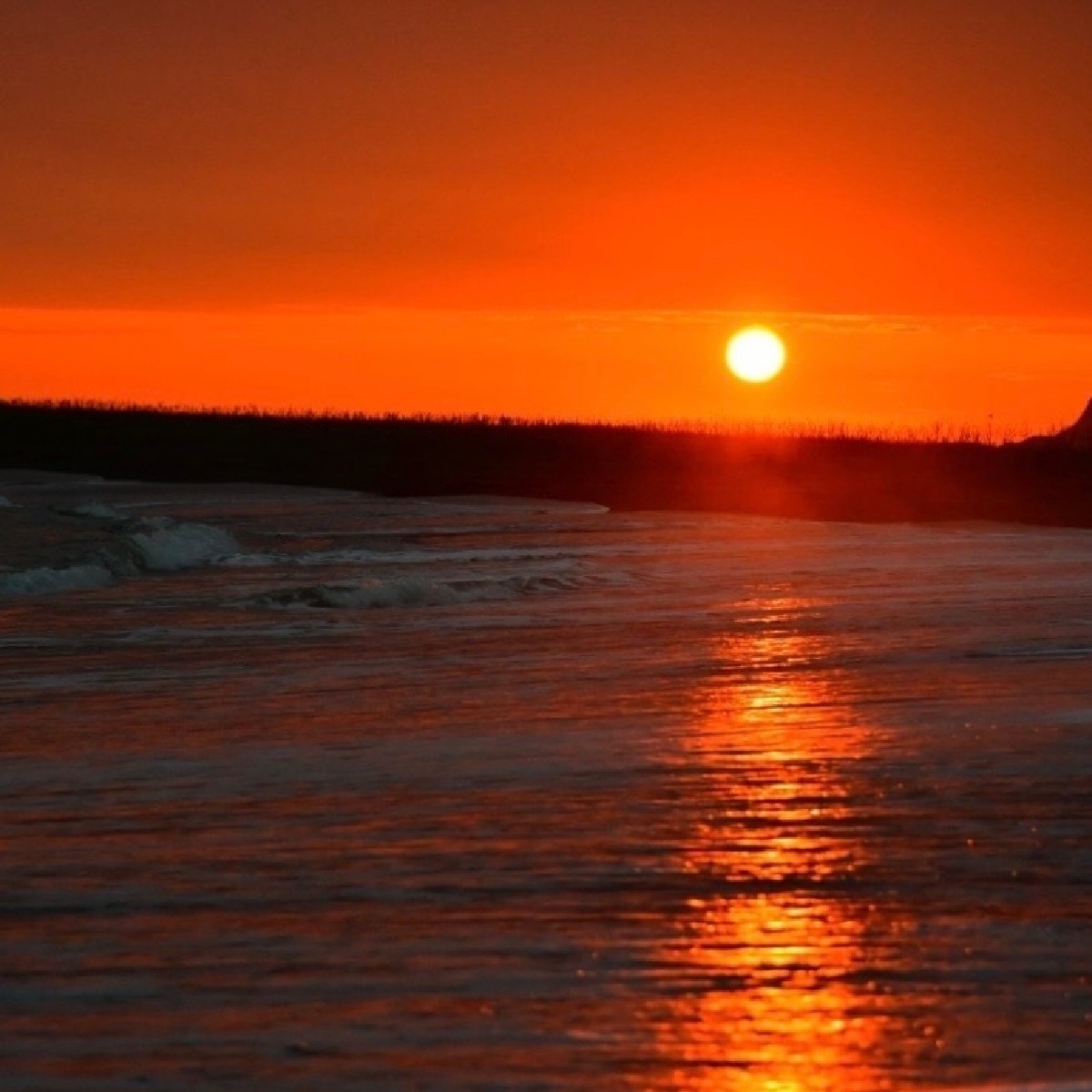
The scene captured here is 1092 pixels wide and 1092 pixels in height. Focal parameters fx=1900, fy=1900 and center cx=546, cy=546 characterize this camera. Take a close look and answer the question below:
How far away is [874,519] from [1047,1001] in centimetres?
1813

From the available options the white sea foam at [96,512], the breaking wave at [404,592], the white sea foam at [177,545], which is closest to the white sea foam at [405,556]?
the white sea foam at [177,545]

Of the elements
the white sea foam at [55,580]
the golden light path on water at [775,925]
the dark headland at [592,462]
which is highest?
the dark headland at [592,462]

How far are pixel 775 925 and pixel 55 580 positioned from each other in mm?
9350

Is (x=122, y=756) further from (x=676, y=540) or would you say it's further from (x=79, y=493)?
(x=79, y=493)

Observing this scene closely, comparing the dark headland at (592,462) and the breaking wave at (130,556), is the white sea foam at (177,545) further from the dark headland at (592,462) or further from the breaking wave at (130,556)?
the dark headland at (592,462)

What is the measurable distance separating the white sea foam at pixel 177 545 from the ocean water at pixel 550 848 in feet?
9.48

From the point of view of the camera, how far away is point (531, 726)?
291 inches

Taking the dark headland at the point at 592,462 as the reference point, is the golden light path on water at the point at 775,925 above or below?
below

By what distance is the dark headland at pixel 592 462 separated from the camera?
2611cm

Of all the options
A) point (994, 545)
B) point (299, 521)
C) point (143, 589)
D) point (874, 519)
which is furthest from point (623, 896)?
point (874, 519)

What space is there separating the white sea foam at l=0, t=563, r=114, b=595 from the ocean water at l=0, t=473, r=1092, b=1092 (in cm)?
118

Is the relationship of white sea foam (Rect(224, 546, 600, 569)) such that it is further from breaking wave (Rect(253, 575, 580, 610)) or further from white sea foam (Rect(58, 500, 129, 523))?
white sea foam (Rect(58, 500, 129, 523))

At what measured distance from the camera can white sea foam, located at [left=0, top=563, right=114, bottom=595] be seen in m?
12.7

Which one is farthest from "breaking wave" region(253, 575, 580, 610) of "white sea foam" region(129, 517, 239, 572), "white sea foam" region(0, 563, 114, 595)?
"white sea foam" region(129, 517, 239, 572)
